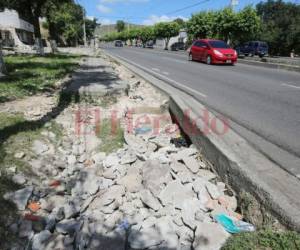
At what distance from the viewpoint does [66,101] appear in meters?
8.12

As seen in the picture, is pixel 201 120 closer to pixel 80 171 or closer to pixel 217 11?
pixel 80 171

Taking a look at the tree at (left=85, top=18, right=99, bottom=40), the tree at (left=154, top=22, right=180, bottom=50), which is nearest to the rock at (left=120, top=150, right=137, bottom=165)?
the tree at (left=154, top=22, right=180, bottom=50)

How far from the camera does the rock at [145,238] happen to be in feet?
9.73

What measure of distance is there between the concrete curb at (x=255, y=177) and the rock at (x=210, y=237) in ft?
1.27

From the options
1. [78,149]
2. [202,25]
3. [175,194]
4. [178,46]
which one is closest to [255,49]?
[202,25]

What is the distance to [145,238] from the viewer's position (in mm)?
3053

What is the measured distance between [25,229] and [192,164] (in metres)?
2.21

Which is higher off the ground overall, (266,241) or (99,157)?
(266,241)

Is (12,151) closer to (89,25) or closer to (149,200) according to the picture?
(149,200)

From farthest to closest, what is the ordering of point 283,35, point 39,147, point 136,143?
point 283,35, point 136,143, point 39,147

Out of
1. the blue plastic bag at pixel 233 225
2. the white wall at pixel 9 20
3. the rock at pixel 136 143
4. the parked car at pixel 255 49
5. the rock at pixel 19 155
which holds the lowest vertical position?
the parked car at pixel 255 49

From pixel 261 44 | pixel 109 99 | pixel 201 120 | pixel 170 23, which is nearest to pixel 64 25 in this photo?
pixel 170 23

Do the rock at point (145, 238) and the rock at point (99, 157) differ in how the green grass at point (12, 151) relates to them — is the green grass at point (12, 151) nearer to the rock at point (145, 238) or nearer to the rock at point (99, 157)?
the rock at point (99, 157)

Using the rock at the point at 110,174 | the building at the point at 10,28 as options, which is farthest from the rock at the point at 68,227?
the building at the point at 10,28
